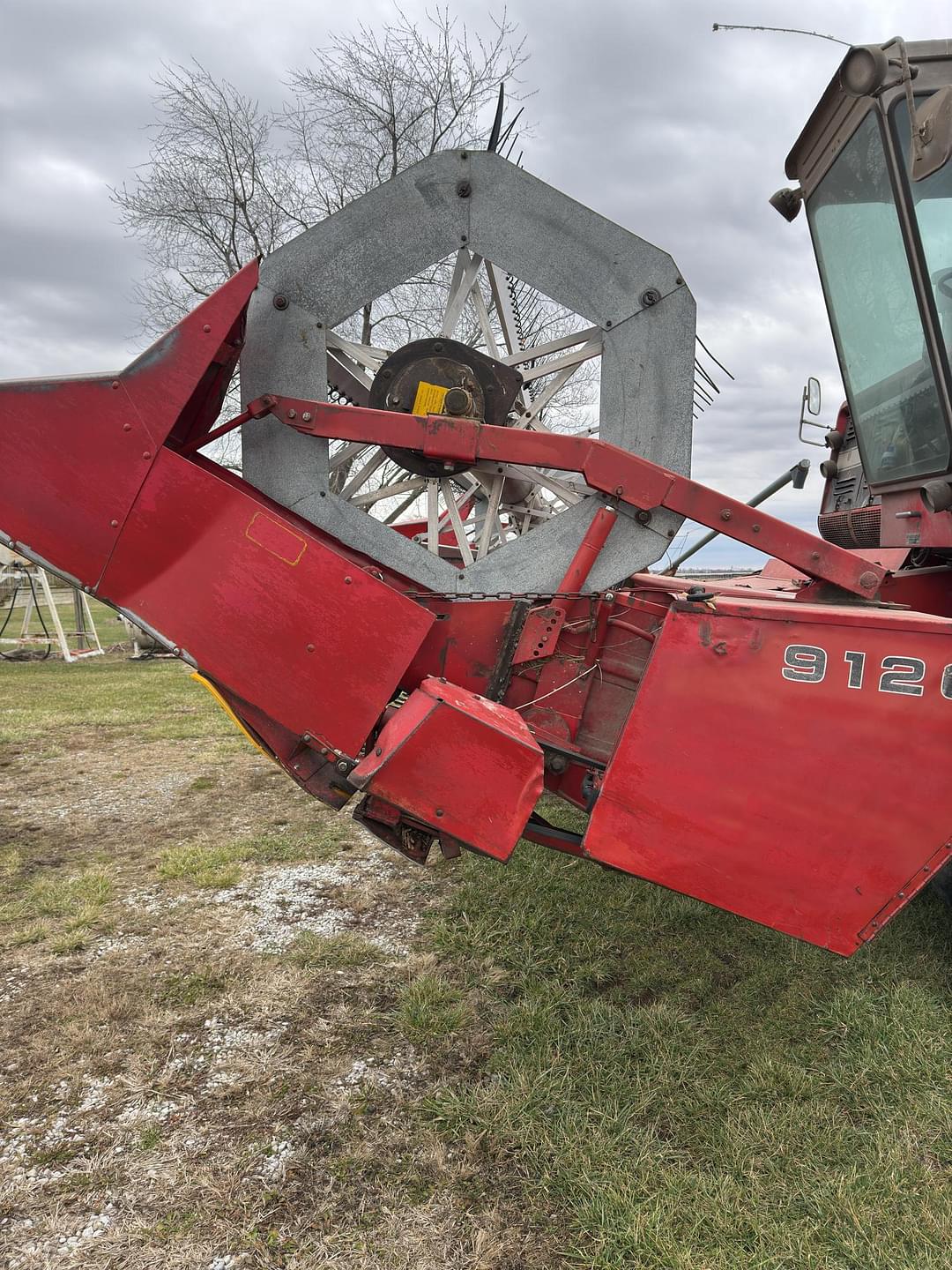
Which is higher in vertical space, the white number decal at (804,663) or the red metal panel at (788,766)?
the white number decal at (804,663)

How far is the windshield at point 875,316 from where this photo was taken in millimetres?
2516

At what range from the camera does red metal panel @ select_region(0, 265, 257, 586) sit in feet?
7.24

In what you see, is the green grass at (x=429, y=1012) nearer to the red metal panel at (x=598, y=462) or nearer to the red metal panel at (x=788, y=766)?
the red metal panel at (x=788, y=766)

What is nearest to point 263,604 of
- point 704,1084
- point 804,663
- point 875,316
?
point 804,663

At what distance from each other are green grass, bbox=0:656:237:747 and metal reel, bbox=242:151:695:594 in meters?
5.09

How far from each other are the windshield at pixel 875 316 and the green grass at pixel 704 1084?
6.35ft

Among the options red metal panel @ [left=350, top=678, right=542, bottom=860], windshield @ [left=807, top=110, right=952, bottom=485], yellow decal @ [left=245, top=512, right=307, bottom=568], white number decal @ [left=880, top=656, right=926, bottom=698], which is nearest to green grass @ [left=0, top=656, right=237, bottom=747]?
yellow decal @ [left=245, top=512, right=307, bottom=568]

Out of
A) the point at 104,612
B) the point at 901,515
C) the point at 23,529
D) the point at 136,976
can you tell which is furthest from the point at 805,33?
the point at 104,612

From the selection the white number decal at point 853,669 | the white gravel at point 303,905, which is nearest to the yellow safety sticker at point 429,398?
the white number decal at point 853,669

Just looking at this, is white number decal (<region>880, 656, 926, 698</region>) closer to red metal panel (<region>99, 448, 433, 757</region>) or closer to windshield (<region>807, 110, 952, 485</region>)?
windshield (<region>807, 110, 952, 485</region>)

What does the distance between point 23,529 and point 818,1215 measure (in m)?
2.77

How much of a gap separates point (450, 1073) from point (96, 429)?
2220mm

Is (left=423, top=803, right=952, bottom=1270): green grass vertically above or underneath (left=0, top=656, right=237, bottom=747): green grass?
above

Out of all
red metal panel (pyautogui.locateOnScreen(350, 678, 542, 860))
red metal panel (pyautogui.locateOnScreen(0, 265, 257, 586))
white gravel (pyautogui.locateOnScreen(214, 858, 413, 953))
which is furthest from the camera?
white gravel (pyautogui.locateOnScreen(214, 858, 413, 953))
